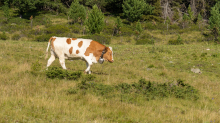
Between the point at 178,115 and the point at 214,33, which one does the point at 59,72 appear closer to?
the point at 178,115

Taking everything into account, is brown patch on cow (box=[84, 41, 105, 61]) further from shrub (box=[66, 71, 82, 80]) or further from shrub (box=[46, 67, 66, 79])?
shrub (box=[46, 67, 66, 79])

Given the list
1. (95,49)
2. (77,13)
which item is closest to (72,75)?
(95,49)

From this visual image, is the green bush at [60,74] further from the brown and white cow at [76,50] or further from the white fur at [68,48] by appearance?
the white fur at [68,48]

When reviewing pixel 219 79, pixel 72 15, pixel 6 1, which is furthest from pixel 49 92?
pixel 6 1

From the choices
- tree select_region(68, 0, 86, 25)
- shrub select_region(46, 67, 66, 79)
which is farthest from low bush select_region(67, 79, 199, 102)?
tree select_region(68, 0, 86, 25)

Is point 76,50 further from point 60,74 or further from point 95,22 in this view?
point 95,22

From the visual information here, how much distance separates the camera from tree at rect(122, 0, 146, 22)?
186 feet

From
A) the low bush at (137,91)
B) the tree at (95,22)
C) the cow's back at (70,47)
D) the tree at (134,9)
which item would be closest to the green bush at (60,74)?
the low bush at (137,91)

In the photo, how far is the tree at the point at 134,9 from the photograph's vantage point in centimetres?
5674

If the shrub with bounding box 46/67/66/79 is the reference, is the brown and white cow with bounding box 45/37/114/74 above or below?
above

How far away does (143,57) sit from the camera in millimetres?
17172

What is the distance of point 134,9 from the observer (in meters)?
57.8

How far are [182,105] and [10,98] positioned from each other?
4.96 meters

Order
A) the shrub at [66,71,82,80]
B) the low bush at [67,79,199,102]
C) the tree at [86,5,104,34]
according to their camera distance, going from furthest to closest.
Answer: the tree at [86,5,104,34]
the shrub at [66,71,82,80]
the low bush at [67,79,199,102]
